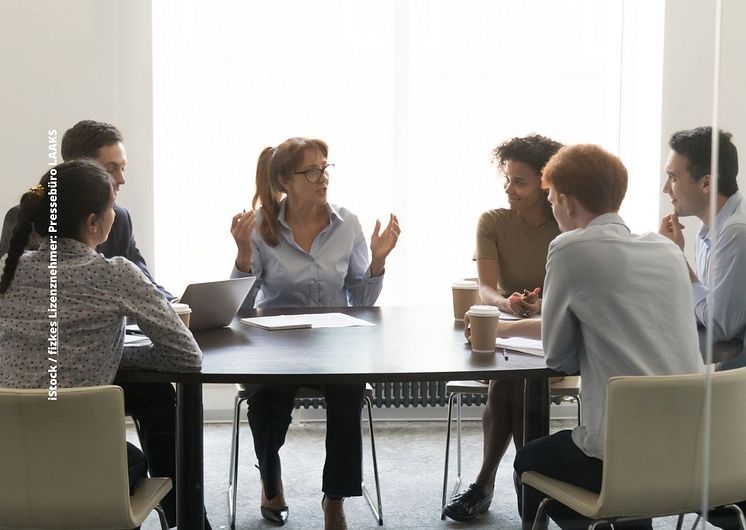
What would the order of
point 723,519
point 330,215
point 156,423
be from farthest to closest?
point 330,215 < point 156,423 < point 723,519

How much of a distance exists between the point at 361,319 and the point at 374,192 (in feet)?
4.82

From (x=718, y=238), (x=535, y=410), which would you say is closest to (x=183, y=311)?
(x=535, y=410)

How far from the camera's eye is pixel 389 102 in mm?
3920

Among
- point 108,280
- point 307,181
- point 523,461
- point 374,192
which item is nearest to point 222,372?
point 108,280

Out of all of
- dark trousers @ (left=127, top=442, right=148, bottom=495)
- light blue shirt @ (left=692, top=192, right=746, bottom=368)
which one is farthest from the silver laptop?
light blue shirt @ (left=692, top=192, right=746, bottom=368)

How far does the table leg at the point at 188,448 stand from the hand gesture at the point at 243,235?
2.57 ft

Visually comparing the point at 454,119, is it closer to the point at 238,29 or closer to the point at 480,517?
the point at 238,29

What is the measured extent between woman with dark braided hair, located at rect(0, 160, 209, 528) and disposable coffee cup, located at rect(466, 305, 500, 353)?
627 mm

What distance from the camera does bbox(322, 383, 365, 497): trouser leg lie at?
8.20ft

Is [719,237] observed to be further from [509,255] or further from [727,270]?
[509,255]

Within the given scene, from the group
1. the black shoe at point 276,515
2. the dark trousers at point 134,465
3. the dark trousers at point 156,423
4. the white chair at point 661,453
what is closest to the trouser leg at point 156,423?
the dark trousers at point 156,423

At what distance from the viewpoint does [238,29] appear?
3.80m

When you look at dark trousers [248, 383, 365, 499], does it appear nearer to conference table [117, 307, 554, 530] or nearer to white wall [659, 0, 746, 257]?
conference table [117, 307, 554, 530]

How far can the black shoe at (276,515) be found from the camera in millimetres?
2816
